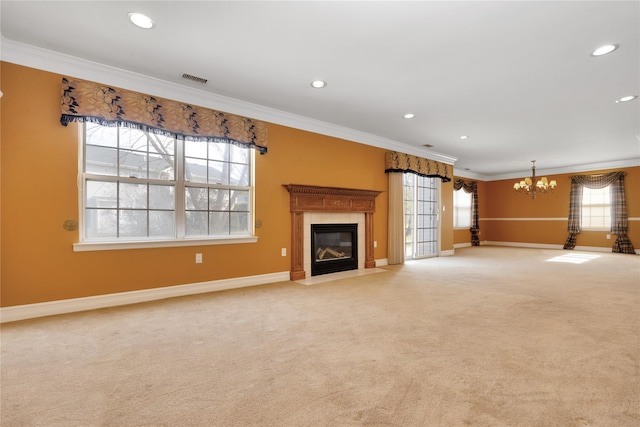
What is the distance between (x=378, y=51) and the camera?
2926 mm

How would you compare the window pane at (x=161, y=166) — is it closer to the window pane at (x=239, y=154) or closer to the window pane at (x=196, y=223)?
the window pane at (x=196, y=223)

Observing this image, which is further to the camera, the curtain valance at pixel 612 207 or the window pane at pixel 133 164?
the curtain valance at pixel 612 207

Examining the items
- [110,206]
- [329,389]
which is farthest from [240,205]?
[329,389]

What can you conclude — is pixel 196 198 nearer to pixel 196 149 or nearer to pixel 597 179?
pixel 196 149

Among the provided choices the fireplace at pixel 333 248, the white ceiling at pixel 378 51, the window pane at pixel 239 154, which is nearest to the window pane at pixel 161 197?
the window pane at pixel 239 154

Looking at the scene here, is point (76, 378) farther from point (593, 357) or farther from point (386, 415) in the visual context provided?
point (593, 357)

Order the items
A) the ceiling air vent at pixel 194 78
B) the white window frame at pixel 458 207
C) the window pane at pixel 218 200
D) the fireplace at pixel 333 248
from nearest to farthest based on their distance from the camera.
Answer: the ceiling air vent at pixel 194 78 < the window pane at pixel 218 200 < the fireplace at pixel 333 248 < the white window frame at pixel 458 207

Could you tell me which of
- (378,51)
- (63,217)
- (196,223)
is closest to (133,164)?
(63,217)

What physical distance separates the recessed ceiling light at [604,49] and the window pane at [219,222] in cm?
447

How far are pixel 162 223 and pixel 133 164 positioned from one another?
776 millimetres

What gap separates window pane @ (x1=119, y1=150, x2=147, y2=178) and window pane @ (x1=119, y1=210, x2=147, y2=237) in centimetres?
44

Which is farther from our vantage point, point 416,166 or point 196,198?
point 416,166

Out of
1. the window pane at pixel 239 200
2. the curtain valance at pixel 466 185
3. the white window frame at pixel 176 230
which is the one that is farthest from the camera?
the curtain valance at pixel 466 185

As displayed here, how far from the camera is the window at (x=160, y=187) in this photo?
11.1 feet
